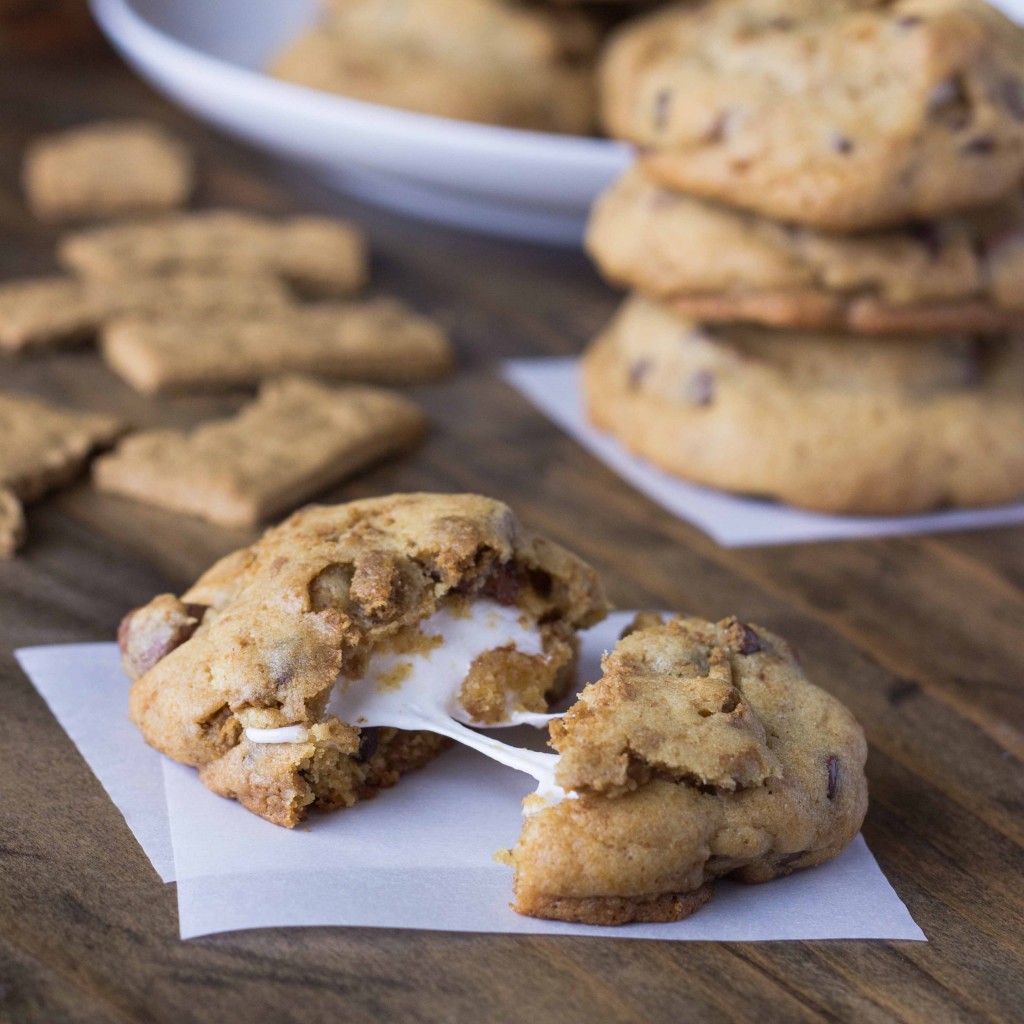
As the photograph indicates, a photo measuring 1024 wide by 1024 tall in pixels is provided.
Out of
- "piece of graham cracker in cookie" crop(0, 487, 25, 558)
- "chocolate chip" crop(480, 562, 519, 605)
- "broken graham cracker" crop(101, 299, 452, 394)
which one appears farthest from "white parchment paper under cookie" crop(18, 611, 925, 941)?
"broken graham cracker" crop(101, 299, 452, 394)

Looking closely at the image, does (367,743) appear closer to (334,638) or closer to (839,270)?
(334,638)

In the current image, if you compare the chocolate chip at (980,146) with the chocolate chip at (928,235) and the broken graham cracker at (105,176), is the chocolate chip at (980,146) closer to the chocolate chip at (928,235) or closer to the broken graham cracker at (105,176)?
the chocolate chip at (928,235)

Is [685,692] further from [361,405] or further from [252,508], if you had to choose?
[361,405]

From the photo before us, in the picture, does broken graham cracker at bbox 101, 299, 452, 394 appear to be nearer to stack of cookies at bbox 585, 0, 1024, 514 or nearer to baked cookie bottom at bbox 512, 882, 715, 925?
stack of cookies at bbox 585, 0, 1024, 514

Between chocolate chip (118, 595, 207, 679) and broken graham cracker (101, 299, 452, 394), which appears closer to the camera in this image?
chocolate chip (118, 595, 207, 679)

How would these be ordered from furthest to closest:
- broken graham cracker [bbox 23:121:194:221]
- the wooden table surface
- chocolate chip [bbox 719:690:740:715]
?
1. broken graham cracker [bbox 23:121:194:221]
2. chocolate chip [bbox 719:690:740:715]
3. the wooden table surface

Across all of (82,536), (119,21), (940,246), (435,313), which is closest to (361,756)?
(82,536)

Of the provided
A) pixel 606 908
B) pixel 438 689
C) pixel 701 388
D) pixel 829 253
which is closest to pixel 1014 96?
pixel 829 253

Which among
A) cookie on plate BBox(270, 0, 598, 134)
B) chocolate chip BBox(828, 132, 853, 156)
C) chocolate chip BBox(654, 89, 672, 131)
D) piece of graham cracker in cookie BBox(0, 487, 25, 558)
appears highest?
chocolate chip BBox(828, 132, 853, 156)
